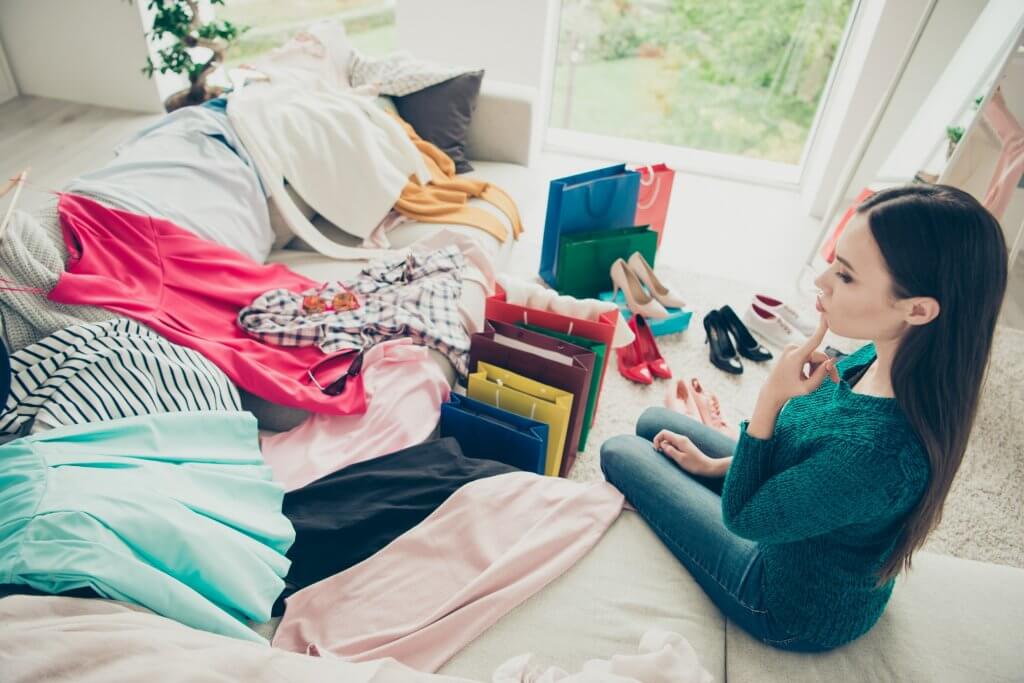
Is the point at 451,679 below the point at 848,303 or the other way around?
below

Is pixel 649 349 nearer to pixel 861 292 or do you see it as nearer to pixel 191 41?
pixel 861 292

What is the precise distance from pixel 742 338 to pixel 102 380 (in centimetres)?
197

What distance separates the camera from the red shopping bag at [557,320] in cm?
165

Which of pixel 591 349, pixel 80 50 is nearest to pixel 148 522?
pixel 591 349

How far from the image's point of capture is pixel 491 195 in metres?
2.42

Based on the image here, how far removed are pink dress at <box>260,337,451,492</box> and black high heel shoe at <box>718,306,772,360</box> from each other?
122cm

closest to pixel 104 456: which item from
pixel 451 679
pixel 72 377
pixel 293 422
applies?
pixel 72 377

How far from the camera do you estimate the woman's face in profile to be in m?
0.93

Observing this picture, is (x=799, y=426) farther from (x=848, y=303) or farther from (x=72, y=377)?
(x=72, y=377)

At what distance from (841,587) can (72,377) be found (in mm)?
1407

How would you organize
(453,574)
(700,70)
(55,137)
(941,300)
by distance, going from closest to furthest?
(941,300) → (453,574) → (55,137) → (700,70)

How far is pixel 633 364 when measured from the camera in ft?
7.20

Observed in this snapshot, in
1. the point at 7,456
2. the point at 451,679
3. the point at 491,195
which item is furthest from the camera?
the point at 491,195

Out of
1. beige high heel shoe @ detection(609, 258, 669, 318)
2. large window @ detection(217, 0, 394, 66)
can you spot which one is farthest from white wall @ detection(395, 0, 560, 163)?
beige high heel shoe @ detection(609, 258, 669, 318)
